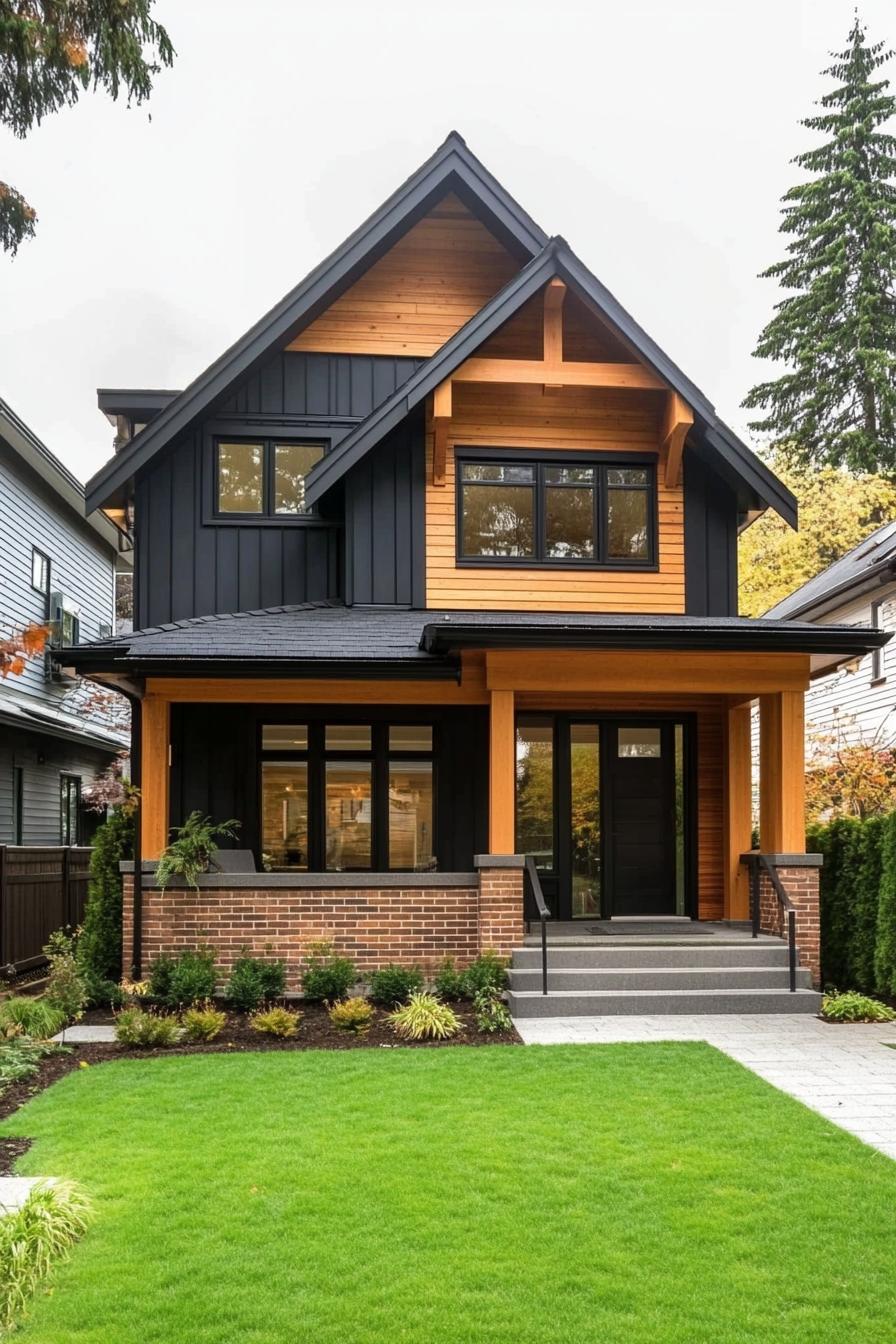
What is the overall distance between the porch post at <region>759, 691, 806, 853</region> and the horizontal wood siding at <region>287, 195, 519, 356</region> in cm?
598

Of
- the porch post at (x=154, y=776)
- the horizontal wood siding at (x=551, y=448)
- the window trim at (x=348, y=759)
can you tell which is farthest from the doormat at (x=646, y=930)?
the porch post at (x=154, y=776)

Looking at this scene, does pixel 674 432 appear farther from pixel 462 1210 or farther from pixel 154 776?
pixel 462 1210

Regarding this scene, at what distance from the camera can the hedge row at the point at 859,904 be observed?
34.7 ft

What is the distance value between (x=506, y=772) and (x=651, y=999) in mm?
2324

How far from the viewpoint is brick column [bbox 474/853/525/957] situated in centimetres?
1062

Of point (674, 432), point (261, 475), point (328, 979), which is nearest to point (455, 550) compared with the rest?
point (261, 475)

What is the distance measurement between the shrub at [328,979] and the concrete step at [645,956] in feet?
4.75

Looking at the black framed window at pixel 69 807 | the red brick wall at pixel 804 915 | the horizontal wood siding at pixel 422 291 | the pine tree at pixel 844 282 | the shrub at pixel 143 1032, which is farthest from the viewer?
the pine tree at pixel 844 282

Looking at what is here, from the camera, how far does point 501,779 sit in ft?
35.7

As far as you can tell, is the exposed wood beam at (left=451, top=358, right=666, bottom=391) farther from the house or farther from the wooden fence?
the wooden fence

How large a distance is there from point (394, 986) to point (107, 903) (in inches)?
116

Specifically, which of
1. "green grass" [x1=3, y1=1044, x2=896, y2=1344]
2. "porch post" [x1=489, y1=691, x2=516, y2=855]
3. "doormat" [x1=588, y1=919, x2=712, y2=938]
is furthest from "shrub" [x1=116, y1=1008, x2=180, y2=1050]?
"doormat" [x1=588, y1=919, x2=712, y2=938]

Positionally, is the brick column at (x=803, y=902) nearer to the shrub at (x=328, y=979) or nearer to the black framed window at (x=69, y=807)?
the shrub at (x=328, y=979)

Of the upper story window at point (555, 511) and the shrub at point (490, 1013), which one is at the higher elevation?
the upper story window at point (555, 511)
